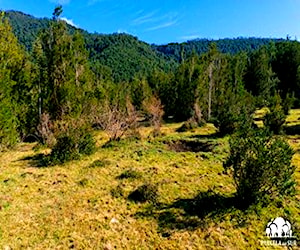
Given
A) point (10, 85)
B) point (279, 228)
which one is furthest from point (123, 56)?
point (279, 228)

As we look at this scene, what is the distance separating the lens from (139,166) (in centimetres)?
2017

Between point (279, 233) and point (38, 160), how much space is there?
16.5 meters

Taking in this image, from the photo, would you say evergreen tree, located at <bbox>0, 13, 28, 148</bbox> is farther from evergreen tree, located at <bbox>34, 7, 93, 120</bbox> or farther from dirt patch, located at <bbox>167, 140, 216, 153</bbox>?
dirt patch, located at <bbox>167, 140, 216, 153</bbox>

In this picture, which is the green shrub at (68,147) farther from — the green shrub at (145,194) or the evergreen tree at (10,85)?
the green shrub at (145,194)

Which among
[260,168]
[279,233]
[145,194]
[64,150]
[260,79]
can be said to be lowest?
[279,233]

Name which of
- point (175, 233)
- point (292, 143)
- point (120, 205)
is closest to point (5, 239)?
point (120, 205)

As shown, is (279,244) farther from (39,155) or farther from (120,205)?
(39,155)

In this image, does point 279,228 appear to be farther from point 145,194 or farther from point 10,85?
point 10,85

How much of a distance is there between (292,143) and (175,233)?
1815 cm

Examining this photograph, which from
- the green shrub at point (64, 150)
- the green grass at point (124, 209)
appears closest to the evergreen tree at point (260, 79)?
the green grass at point (124, 209)

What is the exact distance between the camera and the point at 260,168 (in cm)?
1337

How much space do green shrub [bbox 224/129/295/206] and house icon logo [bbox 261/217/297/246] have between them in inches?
56.7

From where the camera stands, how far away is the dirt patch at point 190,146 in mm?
25062

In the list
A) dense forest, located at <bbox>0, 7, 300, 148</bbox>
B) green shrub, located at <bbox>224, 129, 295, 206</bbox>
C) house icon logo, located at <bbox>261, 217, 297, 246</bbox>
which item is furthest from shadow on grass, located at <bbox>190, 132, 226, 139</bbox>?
house icon logo, located at <bbox>261, 217, 297, 246</bbox>
